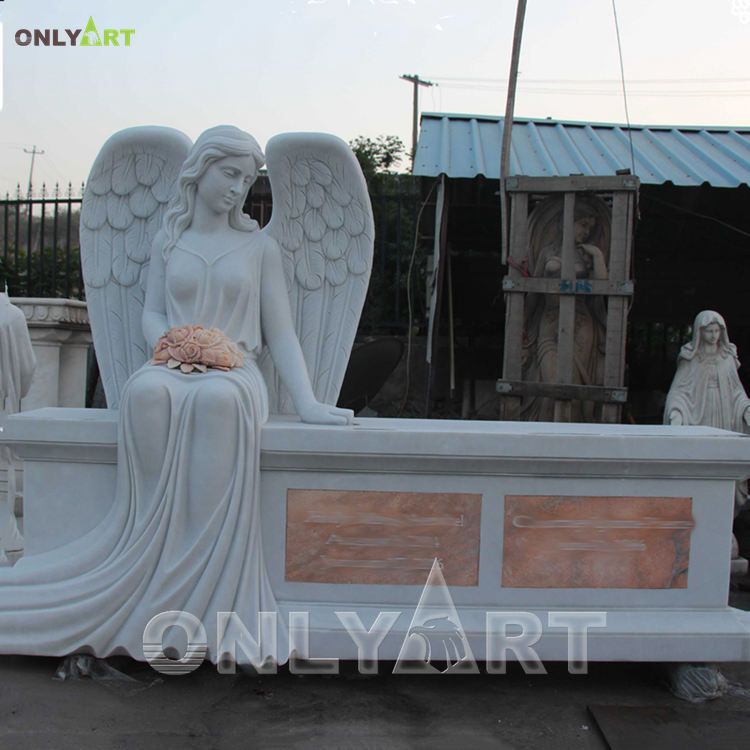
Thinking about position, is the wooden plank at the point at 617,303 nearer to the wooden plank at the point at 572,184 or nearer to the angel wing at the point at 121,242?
the wooden plank at the point at 572,184

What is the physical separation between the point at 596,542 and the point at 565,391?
2.44 m

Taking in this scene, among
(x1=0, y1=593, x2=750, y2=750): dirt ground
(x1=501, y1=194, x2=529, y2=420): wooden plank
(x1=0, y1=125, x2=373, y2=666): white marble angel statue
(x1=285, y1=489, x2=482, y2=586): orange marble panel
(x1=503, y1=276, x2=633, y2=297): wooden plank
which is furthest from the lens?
(x1=501, y1=194, x2=529, y2=420): wooden plank

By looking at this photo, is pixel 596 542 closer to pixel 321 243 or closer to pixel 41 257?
pixel 321 243

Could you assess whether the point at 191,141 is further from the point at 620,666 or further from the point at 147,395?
the point at 620,666

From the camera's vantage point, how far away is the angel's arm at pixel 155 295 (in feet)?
11.2

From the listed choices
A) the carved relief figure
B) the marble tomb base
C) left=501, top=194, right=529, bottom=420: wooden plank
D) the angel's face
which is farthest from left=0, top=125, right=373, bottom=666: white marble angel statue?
the carved relief figure

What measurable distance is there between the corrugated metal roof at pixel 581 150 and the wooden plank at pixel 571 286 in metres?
1.21

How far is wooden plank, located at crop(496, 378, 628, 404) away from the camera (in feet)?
17.6

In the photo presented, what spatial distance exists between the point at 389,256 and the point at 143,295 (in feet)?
16.8

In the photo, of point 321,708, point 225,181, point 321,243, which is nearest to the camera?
point 321,708

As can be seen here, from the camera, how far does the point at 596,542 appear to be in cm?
316

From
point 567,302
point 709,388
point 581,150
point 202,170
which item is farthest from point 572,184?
point 202,170

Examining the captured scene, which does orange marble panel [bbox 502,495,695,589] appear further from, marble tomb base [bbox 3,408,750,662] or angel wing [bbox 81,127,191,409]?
angel wing [bbox 81,127,191,409]

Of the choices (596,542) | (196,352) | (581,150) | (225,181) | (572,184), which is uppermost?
(581,150)
